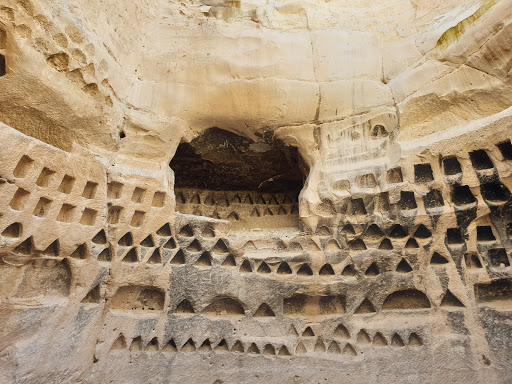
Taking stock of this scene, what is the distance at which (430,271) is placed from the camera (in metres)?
4.33

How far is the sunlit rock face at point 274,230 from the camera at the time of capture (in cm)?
367

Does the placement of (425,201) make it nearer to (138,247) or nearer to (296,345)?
(296,345)

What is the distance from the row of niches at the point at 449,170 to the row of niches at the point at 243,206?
1.50 metres

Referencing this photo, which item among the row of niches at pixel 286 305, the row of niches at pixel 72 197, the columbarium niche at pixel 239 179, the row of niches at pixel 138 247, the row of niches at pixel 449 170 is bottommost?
the row of niches at pixel 286 305

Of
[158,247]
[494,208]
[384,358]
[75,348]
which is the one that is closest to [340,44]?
[494,208]

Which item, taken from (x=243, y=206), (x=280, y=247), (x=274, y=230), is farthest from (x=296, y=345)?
(x=243, y=206)

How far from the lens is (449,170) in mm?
4148

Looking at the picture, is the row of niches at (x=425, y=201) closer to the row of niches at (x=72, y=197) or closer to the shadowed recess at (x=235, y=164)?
the shadowed recess at (x=235, y=164)

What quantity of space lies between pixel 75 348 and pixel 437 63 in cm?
513

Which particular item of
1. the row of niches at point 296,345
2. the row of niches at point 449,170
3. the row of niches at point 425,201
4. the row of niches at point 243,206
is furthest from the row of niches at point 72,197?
the row of niches at point 449,170

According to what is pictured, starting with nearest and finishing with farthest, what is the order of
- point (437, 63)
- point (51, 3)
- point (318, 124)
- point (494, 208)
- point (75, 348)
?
point (51, 3) < point (75, 348) < point (494, 208) < point (437, 63) < point (318, 124)

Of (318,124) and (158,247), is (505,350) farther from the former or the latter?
(158,247)

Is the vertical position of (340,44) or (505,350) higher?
(340,44)

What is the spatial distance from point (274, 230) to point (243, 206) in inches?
44.3
